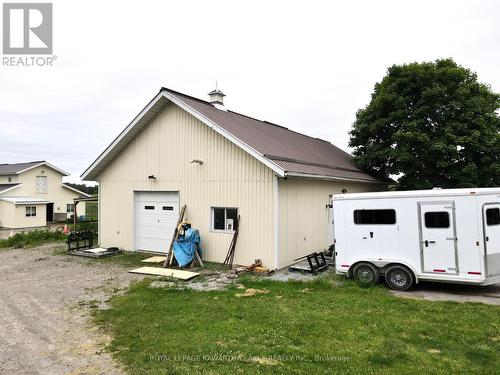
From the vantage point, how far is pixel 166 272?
1091 centimetres

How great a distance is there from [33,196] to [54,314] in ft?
109

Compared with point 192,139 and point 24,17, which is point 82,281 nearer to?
point 192,139

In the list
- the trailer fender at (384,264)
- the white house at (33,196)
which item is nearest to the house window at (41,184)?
the white house at (33,196)

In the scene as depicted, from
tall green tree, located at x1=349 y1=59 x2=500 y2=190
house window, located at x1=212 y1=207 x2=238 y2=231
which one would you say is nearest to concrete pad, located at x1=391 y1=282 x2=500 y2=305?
house window, located at x1=212 y1=207 x2=238 y2=231

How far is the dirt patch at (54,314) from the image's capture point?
5.15m

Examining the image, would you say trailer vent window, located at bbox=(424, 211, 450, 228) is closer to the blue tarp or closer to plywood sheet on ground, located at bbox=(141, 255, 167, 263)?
the blue tarp

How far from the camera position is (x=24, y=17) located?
12172mm

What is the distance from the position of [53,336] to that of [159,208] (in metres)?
8.35

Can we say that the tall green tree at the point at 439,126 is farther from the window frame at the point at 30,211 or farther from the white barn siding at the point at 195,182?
the window frame at the point at 30,211

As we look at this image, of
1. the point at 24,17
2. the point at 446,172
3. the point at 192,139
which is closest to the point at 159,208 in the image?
the point at 192,139

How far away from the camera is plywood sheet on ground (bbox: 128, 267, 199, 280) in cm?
1036

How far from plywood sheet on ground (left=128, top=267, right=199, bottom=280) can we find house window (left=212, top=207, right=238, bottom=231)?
7.16ft

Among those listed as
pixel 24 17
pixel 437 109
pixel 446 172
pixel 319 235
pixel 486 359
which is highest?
pixel 24 17

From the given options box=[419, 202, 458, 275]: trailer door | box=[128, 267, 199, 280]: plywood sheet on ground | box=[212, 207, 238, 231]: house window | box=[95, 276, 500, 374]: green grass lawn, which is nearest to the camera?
box=[95, 276, 500, 374]: green grass lawn
